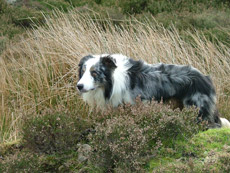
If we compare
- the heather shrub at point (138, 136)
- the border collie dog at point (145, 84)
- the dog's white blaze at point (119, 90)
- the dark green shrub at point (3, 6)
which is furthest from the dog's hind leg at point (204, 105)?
the dark green shrub at point (3, 6)

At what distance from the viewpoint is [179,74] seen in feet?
16.8

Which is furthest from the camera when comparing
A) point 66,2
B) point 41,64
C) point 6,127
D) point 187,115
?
point 66,2

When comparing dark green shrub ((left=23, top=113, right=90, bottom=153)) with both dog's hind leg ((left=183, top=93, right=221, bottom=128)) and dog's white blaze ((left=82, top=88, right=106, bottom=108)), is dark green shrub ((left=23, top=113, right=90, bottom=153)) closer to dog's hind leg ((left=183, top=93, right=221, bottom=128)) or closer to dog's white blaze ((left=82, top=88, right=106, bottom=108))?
dog's white blaze ((left=82, top=88, right=106, bottom=108))

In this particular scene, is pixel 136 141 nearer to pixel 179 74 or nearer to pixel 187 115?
pixel 187 115

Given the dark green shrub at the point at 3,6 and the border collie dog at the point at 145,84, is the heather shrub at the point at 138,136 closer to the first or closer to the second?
the border collie dog at the point at 145,84

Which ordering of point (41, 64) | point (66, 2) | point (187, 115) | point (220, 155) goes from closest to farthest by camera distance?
point (220, 155) → point (187, 115) → point (41, 64) → point (66, 2)

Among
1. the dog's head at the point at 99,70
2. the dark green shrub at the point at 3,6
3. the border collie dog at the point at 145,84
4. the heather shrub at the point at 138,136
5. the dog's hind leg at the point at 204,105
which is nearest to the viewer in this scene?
the heather shrub at the point at 138,136

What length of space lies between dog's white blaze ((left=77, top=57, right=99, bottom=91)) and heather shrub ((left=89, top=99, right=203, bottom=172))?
2.57 feet

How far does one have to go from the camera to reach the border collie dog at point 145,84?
4.88 meters

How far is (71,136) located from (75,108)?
6.25 ft

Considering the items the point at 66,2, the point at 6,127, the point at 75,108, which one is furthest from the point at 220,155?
the point at 66,2

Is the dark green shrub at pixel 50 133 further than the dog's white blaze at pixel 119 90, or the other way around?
the dog's white blaze at pixel 119 90

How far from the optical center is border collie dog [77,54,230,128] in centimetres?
488

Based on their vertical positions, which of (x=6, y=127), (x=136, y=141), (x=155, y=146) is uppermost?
(x=136, y=141)
